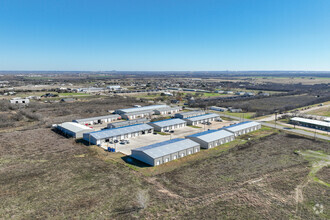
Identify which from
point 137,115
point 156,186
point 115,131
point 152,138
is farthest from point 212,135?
point 137,115

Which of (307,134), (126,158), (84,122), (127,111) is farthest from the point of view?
(127,111)

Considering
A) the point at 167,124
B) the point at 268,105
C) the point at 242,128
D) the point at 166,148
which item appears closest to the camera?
the point at 166,148

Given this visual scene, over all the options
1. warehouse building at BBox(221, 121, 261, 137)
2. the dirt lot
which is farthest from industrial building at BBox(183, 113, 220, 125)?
the dirt lot

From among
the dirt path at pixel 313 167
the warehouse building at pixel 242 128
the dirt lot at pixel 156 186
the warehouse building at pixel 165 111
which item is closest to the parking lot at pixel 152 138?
the dirt lot at pixel 156 186

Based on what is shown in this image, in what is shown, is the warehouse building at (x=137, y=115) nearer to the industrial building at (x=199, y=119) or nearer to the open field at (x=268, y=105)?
the industrial building at (x=199, y=119)

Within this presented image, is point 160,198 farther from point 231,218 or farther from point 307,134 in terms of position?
point 307,134

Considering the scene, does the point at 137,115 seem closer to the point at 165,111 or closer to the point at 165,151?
the point at 165,111

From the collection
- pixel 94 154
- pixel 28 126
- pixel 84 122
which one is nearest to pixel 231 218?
pixel 94 154
